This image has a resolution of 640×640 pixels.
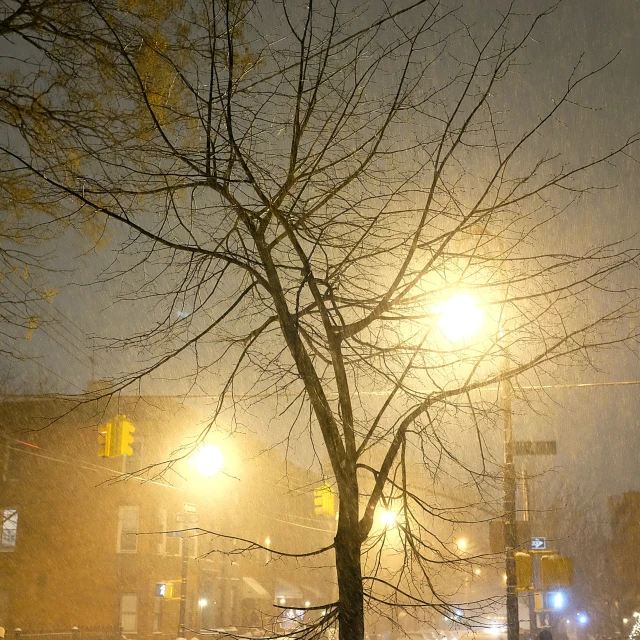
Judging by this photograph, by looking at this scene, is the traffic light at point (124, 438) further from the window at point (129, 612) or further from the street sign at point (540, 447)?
the window at point (129, 612)

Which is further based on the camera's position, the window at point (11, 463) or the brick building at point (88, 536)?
the window at point (11, 463)

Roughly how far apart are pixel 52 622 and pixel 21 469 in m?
6.39

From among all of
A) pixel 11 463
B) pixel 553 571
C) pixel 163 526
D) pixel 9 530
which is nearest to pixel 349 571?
pixel 553 571

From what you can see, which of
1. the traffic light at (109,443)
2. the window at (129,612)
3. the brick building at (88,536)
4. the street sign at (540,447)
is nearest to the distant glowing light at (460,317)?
the street sign at (540,447)

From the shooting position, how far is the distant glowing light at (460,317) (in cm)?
488

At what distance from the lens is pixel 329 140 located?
4.77 m

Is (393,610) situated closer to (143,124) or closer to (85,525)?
(143,124)

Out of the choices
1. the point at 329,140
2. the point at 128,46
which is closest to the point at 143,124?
the point at 128,46

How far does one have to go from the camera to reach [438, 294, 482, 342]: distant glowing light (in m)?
4.88

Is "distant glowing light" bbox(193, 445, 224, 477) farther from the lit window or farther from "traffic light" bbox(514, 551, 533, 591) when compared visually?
the lit window

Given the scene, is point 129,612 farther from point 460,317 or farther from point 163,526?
point 460,317

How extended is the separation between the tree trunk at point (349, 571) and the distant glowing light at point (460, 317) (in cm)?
120

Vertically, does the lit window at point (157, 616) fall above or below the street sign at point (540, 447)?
below

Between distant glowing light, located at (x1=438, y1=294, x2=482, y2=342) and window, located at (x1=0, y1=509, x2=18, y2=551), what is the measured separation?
30.9 metres
